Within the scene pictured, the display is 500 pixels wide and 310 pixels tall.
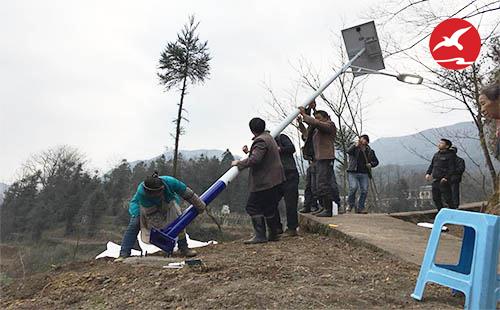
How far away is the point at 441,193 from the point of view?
700 cm

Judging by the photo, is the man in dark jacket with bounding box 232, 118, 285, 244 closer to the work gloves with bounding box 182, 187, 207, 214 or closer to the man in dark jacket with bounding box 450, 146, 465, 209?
the work gloves with bounding box 182, 187, 207, 214

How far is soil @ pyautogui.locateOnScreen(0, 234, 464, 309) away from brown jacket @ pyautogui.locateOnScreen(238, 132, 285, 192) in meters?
0.79

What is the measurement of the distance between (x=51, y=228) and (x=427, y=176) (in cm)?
2258

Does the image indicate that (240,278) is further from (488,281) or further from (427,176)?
(427,176)

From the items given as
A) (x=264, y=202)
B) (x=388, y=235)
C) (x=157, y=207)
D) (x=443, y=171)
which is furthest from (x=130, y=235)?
(x=443, y=171)

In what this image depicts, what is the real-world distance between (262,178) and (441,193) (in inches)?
142

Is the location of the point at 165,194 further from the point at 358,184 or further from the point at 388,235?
the point at 358,184

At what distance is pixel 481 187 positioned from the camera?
12.3 metres

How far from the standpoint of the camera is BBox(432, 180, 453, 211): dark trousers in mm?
6895

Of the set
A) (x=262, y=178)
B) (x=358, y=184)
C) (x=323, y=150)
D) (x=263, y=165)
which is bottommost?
(x=358, y=184)

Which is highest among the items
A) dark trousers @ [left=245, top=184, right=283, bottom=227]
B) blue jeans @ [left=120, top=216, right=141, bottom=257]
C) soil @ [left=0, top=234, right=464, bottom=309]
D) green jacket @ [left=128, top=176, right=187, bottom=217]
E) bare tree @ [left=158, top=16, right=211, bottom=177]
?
bare tree @ [left=158, top=16, right=211, bottom=177]

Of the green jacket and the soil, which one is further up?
the green jacket

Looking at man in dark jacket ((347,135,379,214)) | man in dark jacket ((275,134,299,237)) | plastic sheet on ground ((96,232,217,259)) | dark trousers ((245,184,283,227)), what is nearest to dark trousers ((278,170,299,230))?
man in dark jacket ((275,134,299,237))

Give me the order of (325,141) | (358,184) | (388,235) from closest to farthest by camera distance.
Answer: (388,235), (325,141), (358,184)
